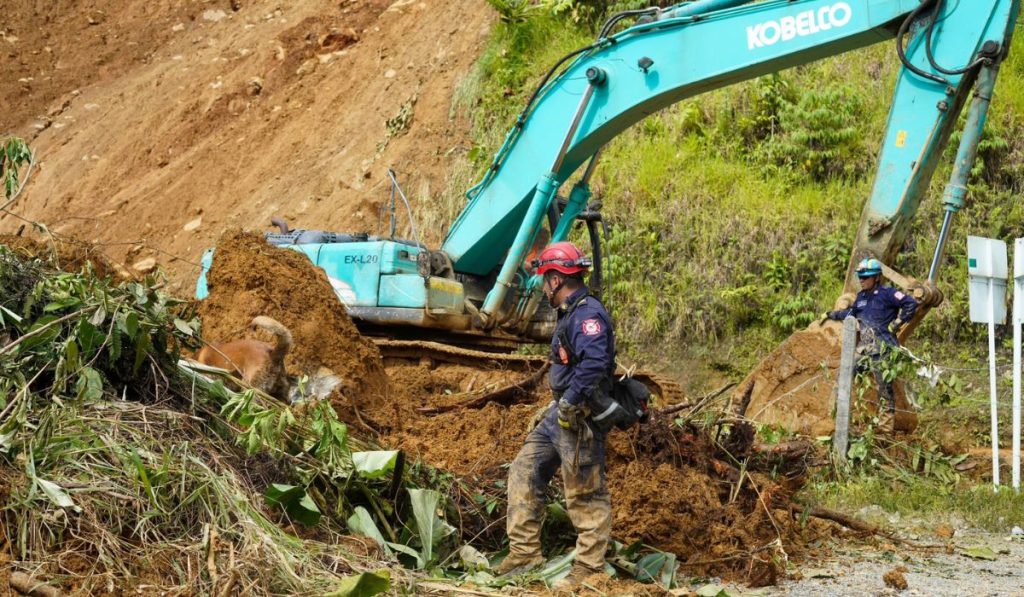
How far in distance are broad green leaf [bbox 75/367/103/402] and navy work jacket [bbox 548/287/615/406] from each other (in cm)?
231

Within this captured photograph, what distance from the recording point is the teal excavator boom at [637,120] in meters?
9.36

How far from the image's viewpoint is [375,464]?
6.34 metres

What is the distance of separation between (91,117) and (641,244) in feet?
46.3

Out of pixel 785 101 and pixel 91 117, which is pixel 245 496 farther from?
pixel 91 117

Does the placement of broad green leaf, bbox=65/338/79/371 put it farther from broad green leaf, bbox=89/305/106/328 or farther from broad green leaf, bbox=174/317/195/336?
broad green leaf, bbox=174/317/195/336

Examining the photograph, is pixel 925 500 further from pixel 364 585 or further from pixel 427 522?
pixel 364 585

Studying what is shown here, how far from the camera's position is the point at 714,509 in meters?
7.16

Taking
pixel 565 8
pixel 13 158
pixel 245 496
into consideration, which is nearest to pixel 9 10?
pixel 565 8

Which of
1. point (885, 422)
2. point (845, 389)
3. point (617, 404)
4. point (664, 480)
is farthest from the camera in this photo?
point (885, 422)

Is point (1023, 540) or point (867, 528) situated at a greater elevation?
point (867, 528)

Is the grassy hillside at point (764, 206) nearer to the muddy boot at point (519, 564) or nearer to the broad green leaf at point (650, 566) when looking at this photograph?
the broad green leaf at point (650, 566)

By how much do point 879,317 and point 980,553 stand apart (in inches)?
118

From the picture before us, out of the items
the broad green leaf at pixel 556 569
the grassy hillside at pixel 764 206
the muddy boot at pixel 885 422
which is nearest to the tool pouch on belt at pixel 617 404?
the broad green leaf at pixel 556 569

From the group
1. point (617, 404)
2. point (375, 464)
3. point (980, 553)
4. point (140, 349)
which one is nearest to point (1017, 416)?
point (980, 553)
